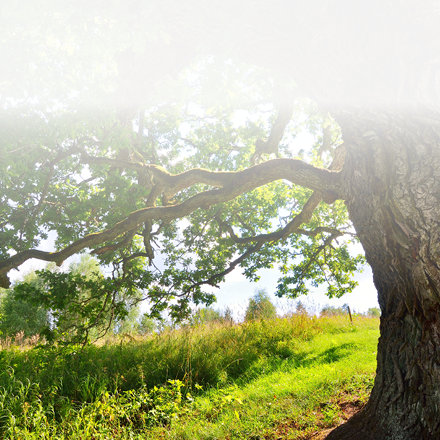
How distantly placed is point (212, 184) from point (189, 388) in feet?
11.8

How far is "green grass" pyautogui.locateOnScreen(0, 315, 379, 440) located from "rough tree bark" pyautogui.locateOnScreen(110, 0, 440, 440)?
4.17 ft

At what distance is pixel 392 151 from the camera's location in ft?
9.72

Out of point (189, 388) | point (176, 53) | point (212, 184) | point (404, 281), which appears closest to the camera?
point (404, 281)

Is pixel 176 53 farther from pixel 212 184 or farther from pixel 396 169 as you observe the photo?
pixel 396 169

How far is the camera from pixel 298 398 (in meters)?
4.45

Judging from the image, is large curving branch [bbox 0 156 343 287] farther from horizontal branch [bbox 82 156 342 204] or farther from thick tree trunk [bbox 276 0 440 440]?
thick tree trunk [bbox 276 0 440 440]

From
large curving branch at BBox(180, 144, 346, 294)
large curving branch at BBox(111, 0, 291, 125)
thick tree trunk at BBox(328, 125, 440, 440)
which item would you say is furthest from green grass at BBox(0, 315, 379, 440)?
large curving branch at BBox(111, 0, 291, 125)

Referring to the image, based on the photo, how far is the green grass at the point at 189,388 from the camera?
4.04 meters

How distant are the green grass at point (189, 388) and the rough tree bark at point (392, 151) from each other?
4.17 ft

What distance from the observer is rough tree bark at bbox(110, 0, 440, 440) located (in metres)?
2.65

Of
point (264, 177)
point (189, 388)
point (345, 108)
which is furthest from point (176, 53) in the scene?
point (189, 388)

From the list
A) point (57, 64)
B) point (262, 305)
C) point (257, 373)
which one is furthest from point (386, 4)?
point (262, 305)

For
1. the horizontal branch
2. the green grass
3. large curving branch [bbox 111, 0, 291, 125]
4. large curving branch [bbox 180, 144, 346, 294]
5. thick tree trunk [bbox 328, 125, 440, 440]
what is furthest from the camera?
large curving branch [bbox 180, 144, 346, 294]

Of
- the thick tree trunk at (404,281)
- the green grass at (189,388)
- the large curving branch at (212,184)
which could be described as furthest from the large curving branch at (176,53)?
the green grass at (189,388)
